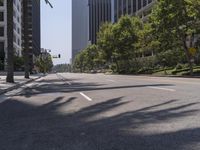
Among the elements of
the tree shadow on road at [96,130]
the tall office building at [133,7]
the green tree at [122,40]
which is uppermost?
the tall office building at [133,7]

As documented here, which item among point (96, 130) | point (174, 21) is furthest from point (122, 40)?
point (96, 130)

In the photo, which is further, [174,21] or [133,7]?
[133,7]

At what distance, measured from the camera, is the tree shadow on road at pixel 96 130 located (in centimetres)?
796

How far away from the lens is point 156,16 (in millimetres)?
56781

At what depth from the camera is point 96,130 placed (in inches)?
375

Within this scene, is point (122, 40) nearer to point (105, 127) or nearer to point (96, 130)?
point (105, 127)

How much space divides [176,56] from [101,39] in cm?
3828

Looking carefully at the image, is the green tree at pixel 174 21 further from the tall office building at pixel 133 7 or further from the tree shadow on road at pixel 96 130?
the tall office building at pixel 133 7

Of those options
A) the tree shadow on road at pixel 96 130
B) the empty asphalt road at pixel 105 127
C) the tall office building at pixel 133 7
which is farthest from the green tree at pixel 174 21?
the tall office building at pixel 133 7

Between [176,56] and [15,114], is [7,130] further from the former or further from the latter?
[176,56]

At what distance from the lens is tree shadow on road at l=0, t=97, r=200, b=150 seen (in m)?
7.96

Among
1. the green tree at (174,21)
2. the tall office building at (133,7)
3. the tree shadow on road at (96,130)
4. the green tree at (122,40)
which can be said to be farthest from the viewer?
the tall office building at (133,7)

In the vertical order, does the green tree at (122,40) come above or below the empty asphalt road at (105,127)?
above

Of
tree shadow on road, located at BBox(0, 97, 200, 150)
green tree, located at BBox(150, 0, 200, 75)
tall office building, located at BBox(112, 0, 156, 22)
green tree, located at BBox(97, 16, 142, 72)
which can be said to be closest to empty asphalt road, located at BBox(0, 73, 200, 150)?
tree shadow on road, located at BBox(0, 97, 200, 150)
